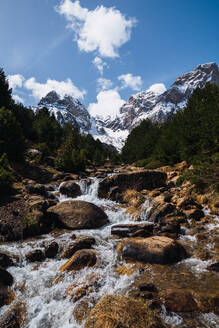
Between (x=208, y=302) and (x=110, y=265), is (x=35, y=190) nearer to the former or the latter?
(x=110, y=265)

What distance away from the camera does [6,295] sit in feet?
19.2

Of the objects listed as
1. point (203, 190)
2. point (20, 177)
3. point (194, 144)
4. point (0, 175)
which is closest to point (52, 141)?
point (20, 177)

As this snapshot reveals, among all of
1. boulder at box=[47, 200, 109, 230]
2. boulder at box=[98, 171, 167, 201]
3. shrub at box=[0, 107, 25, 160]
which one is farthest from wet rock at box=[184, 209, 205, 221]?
shrub at box=[0, 107, 25, 160]

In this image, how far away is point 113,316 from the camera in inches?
160

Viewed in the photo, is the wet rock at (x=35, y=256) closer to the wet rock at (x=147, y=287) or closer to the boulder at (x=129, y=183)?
the wet rock at (x=147, y=287)

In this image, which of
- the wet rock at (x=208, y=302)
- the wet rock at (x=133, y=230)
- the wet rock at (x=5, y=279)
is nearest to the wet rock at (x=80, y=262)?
the wet rock at (x=5, y=279)

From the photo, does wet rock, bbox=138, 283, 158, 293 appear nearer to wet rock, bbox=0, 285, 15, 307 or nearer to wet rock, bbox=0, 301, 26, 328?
wet rock, bbox=0, 301, 26, 328

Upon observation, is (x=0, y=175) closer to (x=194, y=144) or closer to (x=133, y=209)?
(x=133, y=209)

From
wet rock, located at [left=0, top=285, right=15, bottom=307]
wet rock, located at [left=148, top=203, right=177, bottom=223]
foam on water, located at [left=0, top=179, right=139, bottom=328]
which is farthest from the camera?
wet rock, located at [left=148, top=203, right=177, bottom=223]

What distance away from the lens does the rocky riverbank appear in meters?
4.98

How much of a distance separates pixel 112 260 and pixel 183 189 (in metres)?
10.9

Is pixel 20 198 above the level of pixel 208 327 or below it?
above

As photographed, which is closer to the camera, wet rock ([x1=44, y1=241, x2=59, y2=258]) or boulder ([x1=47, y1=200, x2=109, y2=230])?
wet rock ([x1=44, y1=241, x2=59, y2=258])

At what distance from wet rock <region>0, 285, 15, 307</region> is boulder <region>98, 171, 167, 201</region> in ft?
42.0
